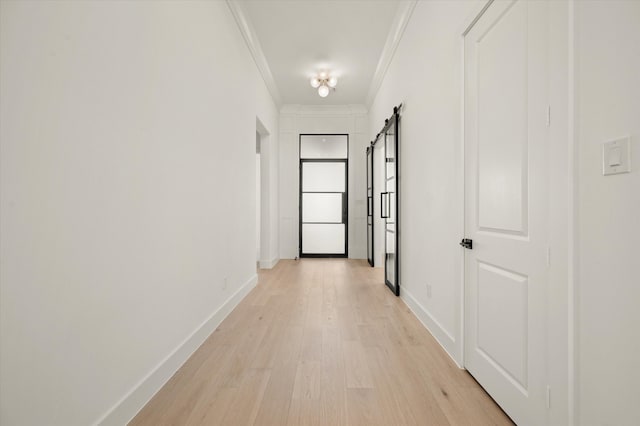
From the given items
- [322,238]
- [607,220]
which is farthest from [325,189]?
[607,220]

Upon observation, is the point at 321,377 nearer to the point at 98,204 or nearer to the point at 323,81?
the point at 98,204

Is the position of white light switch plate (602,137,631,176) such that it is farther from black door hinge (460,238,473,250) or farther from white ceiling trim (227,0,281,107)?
white ceiling trim (227,0,281,107)

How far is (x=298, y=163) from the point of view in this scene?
6715 millimetres

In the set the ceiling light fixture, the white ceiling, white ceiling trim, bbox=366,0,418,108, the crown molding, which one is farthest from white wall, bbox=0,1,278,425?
the crown molding

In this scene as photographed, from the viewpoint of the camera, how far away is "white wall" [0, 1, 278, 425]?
3.30 feet

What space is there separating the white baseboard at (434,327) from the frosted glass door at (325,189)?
3325mm

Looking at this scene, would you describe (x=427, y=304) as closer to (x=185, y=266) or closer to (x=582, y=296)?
(x=582, y=296)

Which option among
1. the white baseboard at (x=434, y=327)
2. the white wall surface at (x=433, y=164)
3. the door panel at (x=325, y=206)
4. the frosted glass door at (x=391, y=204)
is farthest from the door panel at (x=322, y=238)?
the white baseboard at (x=434, y=327)

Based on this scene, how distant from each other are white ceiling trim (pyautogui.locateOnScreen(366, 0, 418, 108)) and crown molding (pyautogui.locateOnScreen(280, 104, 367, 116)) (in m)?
1.05

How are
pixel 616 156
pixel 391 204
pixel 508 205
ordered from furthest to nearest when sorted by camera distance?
pixel 391 204 < pixel 508 205 < pixel 616 156

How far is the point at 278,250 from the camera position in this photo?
21.6 ft

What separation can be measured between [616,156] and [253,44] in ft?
13.3

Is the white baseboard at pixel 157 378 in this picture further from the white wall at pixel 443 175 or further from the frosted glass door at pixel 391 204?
the frosted glass door at pixel 391 204

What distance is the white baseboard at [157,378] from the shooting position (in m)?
1.45
